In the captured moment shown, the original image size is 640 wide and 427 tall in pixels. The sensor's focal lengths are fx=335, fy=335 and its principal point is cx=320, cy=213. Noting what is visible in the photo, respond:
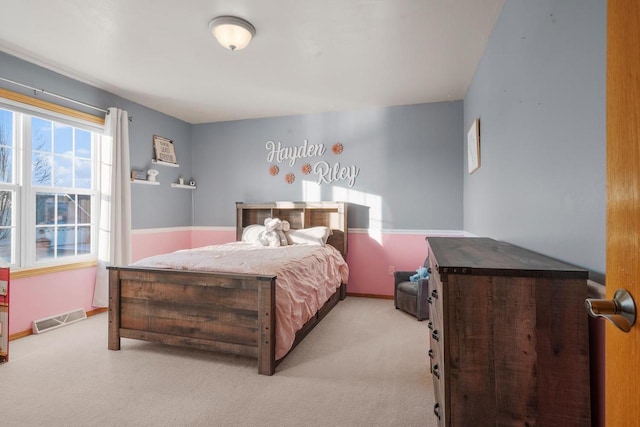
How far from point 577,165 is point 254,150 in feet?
14.1

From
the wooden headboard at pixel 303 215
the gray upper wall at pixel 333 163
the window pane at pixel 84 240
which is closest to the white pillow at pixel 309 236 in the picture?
the wooden headboard at pixel 303 215

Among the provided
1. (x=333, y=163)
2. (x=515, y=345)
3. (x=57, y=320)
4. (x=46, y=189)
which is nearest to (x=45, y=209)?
(x=46, y=189)

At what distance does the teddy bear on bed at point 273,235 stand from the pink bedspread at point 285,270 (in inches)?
17.6

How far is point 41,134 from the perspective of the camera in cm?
326

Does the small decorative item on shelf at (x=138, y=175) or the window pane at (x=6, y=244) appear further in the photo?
the small decorative item on shelf at (x=138, y=175)

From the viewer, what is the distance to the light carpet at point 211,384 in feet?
6.09

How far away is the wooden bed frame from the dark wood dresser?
4.76 feet

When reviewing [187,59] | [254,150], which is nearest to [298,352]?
[187,59]

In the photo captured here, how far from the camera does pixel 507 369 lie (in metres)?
1.07

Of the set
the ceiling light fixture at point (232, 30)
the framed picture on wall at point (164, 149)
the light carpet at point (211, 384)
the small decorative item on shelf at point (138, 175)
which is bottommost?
the light carpet at point (211, 384)

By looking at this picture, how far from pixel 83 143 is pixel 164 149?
1073 mm

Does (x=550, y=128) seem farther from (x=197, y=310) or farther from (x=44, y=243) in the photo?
(x=44, y=243)

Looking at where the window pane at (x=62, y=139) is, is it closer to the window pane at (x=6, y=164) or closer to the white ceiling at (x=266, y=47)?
the window pane at (x=6, y=164)

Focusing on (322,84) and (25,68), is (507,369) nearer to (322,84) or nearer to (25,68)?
(322,84)
